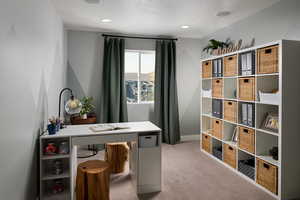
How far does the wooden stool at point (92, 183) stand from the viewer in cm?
218

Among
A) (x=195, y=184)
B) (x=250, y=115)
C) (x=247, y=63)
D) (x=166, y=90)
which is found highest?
(x=247, y=63)

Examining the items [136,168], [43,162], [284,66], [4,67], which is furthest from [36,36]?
[284,66]

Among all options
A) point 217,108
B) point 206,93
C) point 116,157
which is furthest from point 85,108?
point 217,108

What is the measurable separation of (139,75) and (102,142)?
270cm

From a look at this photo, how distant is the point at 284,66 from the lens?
2.34 m

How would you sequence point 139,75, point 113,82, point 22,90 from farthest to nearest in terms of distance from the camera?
point 139,75
point 113,82
point 22,90

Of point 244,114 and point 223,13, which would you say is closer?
point 244,114

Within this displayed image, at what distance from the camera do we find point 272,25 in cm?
301

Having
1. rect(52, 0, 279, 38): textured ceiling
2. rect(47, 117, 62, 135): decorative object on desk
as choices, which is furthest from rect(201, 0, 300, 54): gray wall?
rect(47, 117, 62, 135): decorative object on desk

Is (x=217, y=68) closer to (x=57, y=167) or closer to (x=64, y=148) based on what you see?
(x=64, y=148)

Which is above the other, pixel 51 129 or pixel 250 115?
pixel 250 115

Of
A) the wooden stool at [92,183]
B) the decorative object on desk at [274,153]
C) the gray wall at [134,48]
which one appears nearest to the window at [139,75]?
the gray wall at [134,48]

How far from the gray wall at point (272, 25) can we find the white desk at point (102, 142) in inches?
85.2

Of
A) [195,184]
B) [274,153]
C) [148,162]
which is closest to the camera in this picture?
[148,162]
